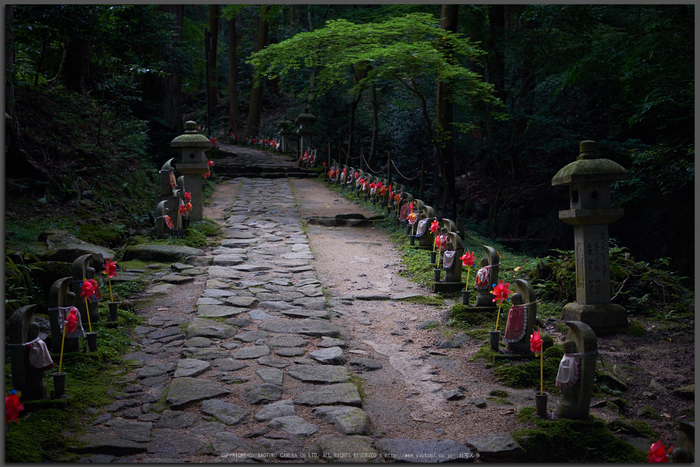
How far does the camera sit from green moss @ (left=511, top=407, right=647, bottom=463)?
3467mm

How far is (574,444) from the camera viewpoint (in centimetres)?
355

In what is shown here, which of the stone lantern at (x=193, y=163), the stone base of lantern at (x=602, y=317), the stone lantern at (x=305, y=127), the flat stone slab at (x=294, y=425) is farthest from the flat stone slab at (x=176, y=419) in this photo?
the stone lantern at (x=305, y=127)

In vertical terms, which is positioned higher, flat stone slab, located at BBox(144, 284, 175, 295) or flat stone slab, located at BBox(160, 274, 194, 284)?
flat stone slab, located at BBox(160, 274, 194, 284)

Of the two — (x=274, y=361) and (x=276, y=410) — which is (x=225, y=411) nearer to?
(x=276, y=410)

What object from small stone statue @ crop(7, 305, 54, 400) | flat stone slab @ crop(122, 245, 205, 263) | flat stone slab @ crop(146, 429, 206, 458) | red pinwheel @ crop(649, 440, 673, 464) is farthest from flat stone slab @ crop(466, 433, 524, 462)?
flat stone slab @ crop(122, 245, 205, 263)

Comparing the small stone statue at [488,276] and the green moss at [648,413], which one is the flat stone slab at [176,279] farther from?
the green moss at [648,413]

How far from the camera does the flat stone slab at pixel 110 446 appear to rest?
329 centimetres

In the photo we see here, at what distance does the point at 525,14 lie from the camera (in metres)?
13.0

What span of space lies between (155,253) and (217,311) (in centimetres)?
264

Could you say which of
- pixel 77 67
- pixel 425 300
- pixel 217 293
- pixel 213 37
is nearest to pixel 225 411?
pixel 217 293

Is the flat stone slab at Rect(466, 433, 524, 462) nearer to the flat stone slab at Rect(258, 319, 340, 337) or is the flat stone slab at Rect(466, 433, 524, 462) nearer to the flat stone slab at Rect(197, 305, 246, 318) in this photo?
the flat stone slab at Rect(258, 319, 340, 337)

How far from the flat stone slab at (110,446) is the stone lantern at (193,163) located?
7.83m

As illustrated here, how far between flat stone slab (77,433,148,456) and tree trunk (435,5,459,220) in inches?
361

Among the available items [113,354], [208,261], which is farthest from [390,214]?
[113,354]
